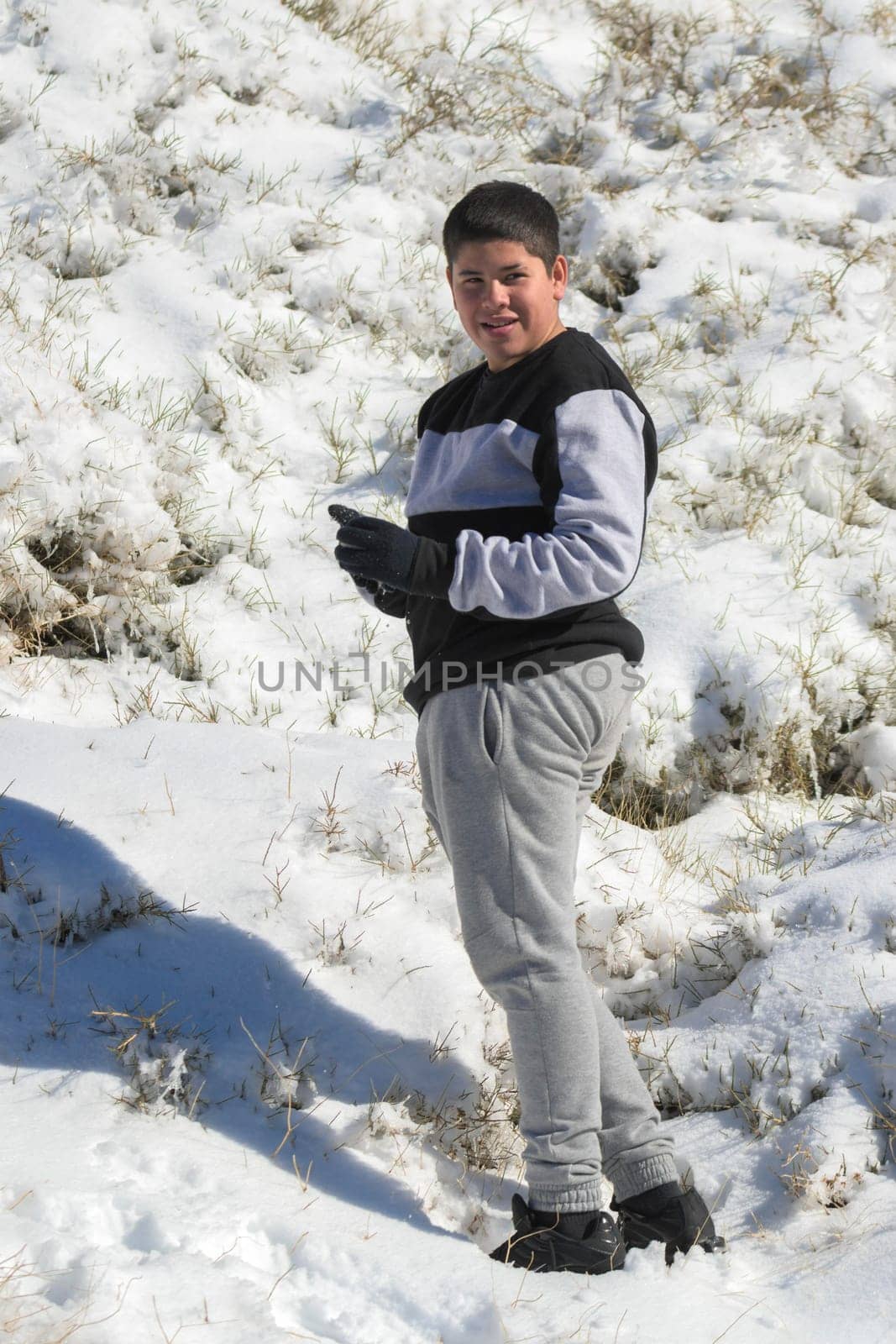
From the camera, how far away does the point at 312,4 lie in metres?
6.98

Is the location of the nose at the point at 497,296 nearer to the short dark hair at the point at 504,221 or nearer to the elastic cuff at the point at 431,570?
the short dark hair at the point at 504,221

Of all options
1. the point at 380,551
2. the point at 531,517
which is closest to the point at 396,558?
the point at 380,551

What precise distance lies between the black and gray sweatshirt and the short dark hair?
20 centimetres

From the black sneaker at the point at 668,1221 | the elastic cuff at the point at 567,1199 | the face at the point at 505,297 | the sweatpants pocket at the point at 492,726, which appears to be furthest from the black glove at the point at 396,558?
the black sneaker at the point at 668,1221

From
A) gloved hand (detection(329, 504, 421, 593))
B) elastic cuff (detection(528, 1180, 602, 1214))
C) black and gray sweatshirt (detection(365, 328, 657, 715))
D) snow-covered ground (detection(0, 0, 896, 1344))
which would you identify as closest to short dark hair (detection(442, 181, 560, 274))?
black and gray sweatshirt (detection(365, 328, 657, 715))

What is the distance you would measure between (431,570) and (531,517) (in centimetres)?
27

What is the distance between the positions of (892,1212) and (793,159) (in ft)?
19.3

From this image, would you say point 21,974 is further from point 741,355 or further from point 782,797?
point 741,355

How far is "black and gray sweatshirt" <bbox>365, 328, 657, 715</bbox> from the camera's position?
213 cm

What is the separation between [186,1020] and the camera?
9.21 feet

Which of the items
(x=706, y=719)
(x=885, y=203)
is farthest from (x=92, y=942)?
(x=885, y=203)

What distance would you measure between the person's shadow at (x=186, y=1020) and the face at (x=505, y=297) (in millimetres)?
1665

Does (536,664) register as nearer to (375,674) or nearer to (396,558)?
(396,558)

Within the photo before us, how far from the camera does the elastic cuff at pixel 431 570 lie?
2158 millimetres
